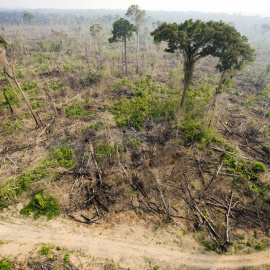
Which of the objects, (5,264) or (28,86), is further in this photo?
(28,86)

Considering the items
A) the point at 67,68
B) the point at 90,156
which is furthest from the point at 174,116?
the point at 67,68

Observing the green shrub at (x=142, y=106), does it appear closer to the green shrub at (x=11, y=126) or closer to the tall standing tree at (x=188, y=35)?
the tall standing tree at (x=188, y=35)

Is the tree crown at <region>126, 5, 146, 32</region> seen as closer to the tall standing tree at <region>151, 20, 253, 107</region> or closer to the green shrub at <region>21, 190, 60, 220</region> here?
the tall standing tree at <region>151, 20, 253, 107</region>

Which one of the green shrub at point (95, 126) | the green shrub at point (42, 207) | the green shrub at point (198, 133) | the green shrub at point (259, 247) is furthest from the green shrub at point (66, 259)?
the green shrub at point (198, 133)

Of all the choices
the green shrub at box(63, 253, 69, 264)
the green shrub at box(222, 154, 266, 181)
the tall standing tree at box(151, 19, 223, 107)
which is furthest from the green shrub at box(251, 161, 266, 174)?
the green shrub at box(63, 253, 69, 264)

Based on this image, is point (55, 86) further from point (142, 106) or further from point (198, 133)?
point (198, 133)

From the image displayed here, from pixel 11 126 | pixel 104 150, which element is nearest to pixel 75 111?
pixel 11 126

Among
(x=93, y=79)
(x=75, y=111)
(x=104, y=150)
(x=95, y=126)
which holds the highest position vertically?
(x=93, y=79)
